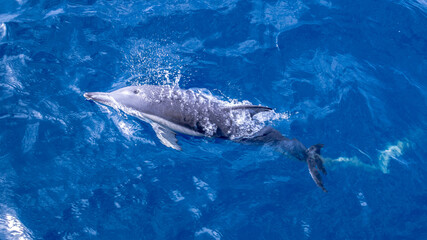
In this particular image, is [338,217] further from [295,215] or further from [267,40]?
[267,40]

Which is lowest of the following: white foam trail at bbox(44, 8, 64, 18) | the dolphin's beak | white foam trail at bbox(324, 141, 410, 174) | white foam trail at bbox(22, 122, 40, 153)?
white foam trail at bbox(22, 122, 40, 153)

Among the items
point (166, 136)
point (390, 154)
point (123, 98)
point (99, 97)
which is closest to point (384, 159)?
point (390, 154)

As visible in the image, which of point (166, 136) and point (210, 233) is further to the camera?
point (166, 136)

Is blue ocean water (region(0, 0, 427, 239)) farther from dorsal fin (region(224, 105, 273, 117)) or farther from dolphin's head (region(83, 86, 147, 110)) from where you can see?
dorsal fin (region(224, 105, 273, 117))

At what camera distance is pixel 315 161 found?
26.2 ft

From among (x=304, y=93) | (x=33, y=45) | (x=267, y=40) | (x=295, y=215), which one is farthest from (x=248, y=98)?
(x=33, y=45)

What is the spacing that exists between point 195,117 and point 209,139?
0.77m

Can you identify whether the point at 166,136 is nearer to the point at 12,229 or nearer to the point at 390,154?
the point at 12,229

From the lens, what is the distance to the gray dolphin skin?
25.1 ft

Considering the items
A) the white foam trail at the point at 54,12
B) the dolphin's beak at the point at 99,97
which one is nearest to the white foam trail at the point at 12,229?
the dolphin's beak at the point at 99,97

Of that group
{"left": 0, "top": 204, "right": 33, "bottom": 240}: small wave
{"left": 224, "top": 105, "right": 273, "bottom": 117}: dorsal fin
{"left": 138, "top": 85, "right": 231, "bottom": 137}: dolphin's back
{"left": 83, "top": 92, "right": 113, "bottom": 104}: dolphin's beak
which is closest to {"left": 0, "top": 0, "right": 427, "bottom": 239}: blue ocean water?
{"left": 0, "top": 204, "right": 33, "bottom": 240}: small wave

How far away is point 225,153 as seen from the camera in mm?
8242

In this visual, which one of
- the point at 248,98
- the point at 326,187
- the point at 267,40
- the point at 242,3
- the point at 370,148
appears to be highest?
the point at 242,3

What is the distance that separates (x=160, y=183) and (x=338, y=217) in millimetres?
4191
